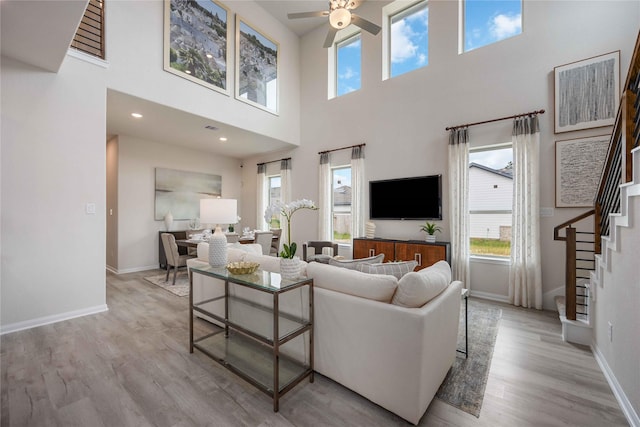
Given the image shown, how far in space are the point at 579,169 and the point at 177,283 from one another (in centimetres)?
606

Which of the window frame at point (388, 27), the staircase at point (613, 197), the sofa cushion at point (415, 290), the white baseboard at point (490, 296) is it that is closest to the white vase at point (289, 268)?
the sofa cushion at point (415, 290)

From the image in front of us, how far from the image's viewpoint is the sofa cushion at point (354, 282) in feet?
5.33

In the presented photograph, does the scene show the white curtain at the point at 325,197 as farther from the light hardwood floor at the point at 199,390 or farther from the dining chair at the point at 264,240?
the light hardwood floor at the point at 199,390

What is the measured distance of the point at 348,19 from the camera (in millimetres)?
2783

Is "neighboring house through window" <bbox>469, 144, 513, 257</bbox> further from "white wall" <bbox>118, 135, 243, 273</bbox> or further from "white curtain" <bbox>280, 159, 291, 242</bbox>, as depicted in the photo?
"white wall" <bbox>118, 135, 243, 273</bbox>

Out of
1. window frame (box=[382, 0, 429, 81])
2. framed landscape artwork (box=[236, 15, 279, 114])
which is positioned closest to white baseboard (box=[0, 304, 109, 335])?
framed landscape artwork (box=[236, 15, 279, 114])

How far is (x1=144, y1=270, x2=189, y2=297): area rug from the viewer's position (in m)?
3.95

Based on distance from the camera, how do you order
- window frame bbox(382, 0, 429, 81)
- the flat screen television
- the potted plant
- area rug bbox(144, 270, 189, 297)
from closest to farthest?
area rug bbox(144, 270, 189, 297)
the potted plant
the flat screen television
window frame bbox(382, 0, 429, 81)

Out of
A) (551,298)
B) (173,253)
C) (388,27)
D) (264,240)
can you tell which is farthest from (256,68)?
(551,298)

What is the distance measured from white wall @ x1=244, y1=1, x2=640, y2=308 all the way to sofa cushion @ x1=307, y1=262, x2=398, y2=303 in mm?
3086

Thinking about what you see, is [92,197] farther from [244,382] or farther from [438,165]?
[438,165]

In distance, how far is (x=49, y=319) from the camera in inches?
114

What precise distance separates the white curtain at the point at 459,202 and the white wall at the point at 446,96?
0.53 feet

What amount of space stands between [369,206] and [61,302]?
4630 mm
